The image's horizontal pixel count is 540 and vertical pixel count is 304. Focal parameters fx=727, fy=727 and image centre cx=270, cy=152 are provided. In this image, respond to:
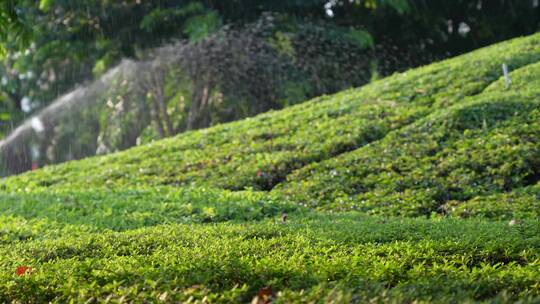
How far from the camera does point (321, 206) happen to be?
8852 millimetres

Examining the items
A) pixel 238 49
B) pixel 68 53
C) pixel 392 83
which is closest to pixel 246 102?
pixel 238 49

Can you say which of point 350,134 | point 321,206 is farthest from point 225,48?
point 321,206

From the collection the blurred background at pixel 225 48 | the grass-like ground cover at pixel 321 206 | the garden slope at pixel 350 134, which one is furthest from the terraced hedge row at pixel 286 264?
the blurred background at pixel 225 48

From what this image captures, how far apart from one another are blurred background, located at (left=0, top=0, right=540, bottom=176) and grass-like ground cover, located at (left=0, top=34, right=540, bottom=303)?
4.98 metres

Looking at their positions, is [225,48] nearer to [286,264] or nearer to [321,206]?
[321,206]

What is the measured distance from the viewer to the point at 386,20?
21.6 metres

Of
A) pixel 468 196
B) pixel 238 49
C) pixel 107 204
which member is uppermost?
pixel 238 49

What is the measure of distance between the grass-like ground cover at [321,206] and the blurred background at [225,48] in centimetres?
498

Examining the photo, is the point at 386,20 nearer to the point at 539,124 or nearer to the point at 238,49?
the point at 238,49

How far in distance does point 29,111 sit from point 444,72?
17.1 m

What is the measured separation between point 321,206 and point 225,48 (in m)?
11.2

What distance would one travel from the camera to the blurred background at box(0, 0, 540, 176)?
19266mm

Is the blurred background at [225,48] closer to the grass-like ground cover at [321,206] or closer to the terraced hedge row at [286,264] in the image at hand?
the grass-like ground cover at [321,206]

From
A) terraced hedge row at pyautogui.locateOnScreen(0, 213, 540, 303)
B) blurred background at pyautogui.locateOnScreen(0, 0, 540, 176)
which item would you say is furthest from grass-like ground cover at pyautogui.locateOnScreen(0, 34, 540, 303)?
blurred background at pyautogui.locateOnScreen(0, 0, 540, 176)
